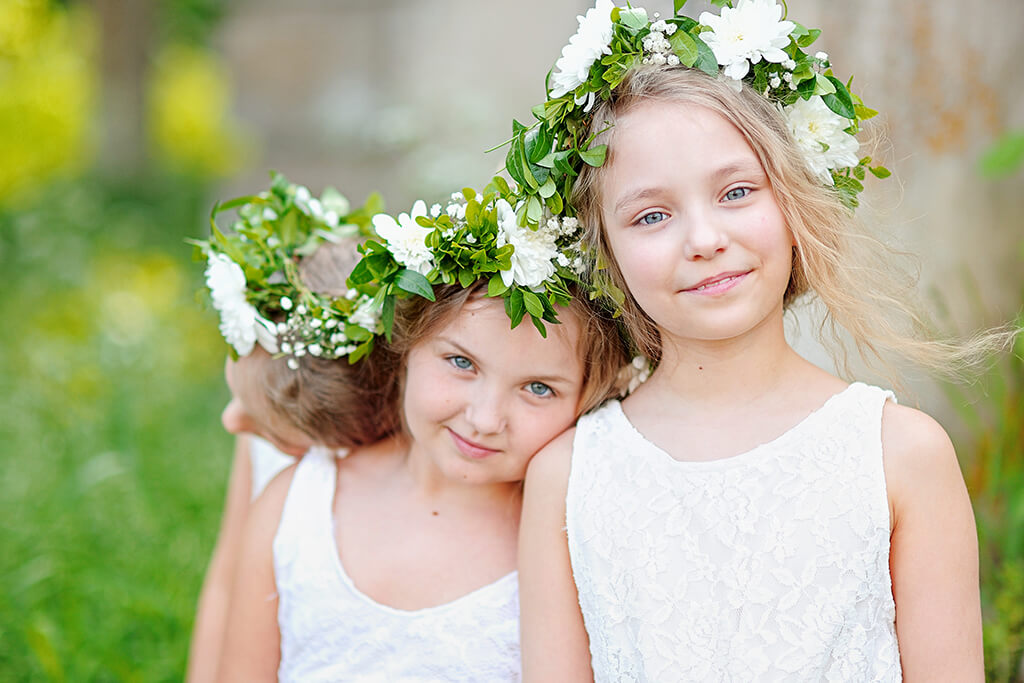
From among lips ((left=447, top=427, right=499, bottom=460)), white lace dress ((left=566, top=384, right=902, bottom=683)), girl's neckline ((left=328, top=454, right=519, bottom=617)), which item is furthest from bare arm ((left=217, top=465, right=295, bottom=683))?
white lace dress ((left=566, top=384, right=902, bottom=683))

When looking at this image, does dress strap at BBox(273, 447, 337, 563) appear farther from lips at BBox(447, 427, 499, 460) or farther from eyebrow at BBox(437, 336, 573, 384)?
eyebrow at BBox(437, 336, 573, 384)

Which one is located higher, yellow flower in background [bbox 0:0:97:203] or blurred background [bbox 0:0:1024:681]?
yellow flower in background [bbox 0:0:97:203]

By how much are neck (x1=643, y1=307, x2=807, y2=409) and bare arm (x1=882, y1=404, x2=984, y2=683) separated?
0.88ft

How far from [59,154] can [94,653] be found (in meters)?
9.12

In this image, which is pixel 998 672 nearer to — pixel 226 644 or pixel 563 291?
pixel 563 291

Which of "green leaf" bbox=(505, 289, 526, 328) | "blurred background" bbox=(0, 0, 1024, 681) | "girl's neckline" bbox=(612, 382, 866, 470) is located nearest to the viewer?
"girl's neckline" bbox=(612, 382, 866, 470)

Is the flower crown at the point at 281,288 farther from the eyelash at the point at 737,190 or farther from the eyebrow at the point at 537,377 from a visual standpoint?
the eyelash at the point at 737,190

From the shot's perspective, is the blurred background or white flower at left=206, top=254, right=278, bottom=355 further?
the blurred background

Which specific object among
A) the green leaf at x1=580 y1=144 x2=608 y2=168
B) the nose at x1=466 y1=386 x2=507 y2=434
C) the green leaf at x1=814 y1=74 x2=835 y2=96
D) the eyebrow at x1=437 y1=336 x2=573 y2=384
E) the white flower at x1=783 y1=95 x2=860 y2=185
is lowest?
the nose at x1=466 y1=386 x2=507 y2=434

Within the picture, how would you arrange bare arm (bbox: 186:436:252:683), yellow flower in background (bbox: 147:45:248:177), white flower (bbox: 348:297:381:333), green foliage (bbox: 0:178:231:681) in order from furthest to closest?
yellow flower in background (bbox: 147:45:248:177) < green foliage (bbox: 0:178:231:681) < bare arm (bbox: 186:436:252:683) < white flower (bbox: 348:297:381:333)

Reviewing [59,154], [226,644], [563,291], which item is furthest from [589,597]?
[59,154]

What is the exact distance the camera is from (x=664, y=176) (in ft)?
6.01

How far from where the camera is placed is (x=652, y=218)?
1.88 metres

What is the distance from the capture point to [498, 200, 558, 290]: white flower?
200cm
